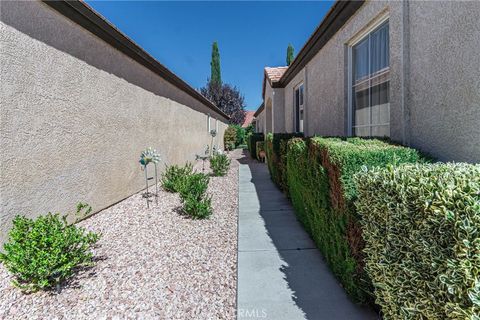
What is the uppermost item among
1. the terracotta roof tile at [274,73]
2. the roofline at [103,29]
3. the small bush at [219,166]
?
the terracotta roof tile at [274,73]

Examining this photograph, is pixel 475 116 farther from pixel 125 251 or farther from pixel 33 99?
pixel 33 99

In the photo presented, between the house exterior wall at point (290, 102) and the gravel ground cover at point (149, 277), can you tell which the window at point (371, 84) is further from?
the house exterior wall at point (290, 102)

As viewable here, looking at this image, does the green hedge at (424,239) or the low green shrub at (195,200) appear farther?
the low green shrub at (195,200)

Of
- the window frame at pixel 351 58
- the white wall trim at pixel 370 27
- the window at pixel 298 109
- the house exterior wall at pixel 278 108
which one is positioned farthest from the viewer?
the house exterior wall at pixel 278 108

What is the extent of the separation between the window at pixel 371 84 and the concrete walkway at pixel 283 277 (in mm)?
2119

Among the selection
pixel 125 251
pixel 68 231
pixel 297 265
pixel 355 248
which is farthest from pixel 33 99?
pixel 355 248

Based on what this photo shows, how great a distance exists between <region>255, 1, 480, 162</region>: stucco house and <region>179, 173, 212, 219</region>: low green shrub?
303 cm

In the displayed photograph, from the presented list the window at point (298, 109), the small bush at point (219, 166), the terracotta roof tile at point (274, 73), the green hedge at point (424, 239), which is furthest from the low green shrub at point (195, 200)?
the terracotta roof tile at point (274, 73)

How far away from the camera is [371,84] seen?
451 cm

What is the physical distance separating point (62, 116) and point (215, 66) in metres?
34.8

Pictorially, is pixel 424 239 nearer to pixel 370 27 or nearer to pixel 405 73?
pixel 405 73

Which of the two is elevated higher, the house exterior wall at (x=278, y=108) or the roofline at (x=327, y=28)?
the roofline at (x=327, y=28)

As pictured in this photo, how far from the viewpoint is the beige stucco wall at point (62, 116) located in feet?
11.2

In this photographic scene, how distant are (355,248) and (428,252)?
1.01 m
